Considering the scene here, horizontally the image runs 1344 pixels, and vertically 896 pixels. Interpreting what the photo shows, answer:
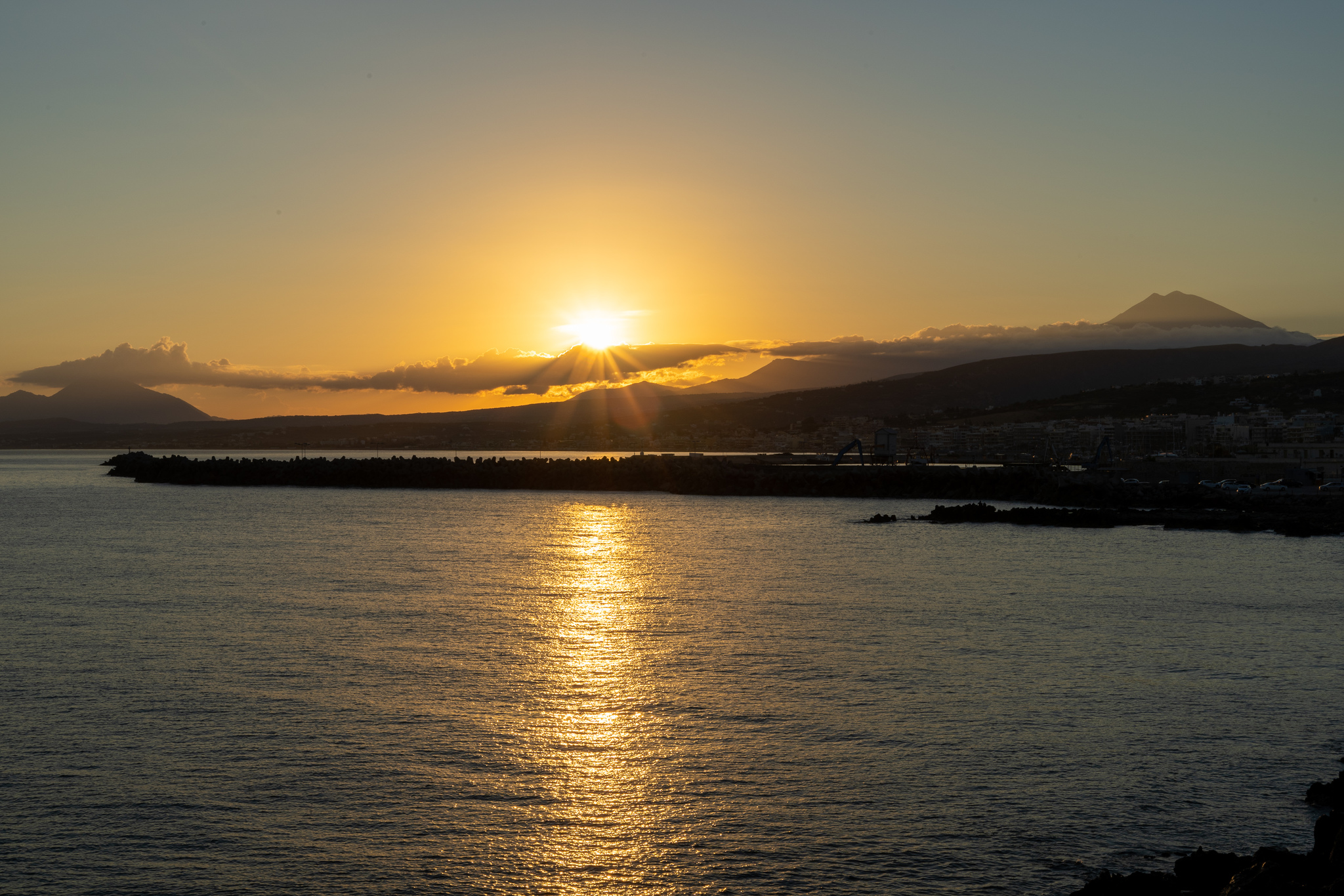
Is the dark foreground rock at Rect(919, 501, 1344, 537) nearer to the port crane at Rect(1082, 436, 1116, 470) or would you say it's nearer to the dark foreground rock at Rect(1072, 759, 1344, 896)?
the dark foreground rock at Rect(1072, 759, 1344, 896)

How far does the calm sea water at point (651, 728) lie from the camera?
10234 millimetres

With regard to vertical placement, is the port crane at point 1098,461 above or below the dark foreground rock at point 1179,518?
above

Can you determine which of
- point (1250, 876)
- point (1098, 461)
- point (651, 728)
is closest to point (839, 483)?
point (1098, 461)

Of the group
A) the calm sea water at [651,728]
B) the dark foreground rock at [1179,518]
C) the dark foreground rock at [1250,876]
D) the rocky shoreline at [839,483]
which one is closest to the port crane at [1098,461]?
the rocky shoreline at [839,483]

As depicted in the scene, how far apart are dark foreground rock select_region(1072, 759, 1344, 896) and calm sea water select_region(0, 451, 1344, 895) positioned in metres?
0.64

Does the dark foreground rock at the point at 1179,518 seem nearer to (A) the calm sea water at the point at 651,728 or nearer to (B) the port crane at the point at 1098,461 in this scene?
(A) the calm sea water at the point at 651,728

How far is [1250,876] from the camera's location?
28.3 feet

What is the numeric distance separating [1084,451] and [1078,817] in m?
142

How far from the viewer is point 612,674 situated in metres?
18.1

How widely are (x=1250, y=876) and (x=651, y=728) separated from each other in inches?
314

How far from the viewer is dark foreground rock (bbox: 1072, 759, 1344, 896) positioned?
27.3ft

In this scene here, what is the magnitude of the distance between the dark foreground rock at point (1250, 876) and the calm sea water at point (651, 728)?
64 centimetres

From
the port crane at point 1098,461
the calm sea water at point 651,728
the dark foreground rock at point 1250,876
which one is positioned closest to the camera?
the dark foreground rock at point 1250,876

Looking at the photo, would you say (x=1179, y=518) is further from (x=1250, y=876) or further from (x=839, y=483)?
(x=1250, y=876)
